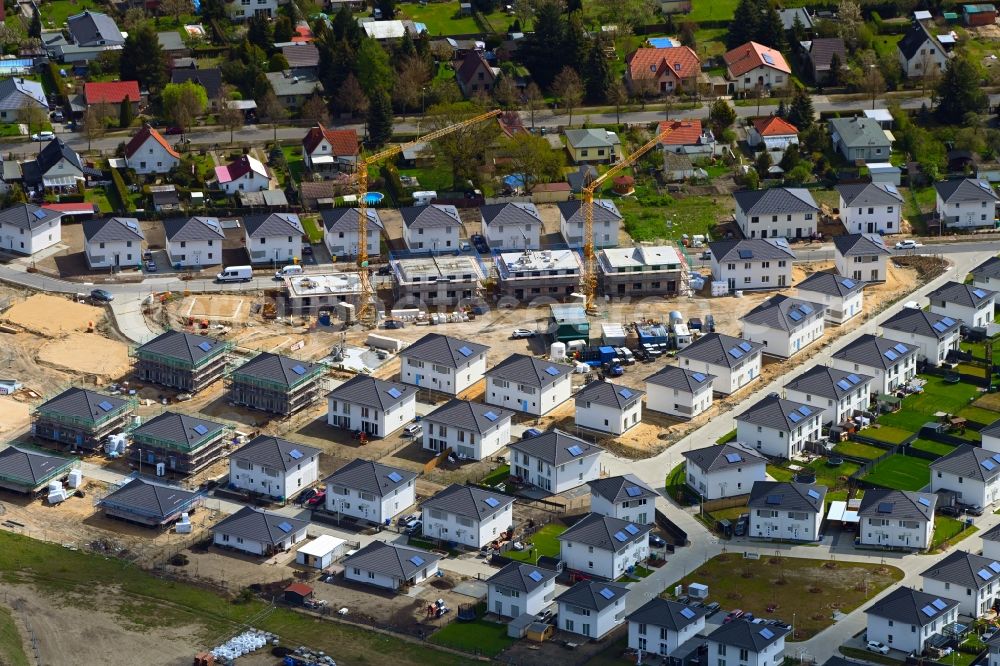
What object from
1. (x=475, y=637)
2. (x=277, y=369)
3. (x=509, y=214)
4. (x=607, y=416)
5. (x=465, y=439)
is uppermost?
(x=277, y=369)

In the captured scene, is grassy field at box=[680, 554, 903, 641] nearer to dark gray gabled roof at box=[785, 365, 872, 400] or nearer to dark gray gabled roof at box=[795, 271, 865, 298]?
dark gray gabled roof at box=[785, 365, 872, 400]

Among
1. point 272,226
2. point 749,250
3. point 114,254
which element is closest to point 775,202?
point 749,250

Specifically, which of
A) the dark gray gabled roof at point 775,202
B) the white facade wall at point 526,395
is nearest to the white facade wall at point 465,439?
the white facade wall at point 526,395

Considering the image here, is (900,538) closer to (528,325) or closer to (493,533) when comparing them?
(493,533)

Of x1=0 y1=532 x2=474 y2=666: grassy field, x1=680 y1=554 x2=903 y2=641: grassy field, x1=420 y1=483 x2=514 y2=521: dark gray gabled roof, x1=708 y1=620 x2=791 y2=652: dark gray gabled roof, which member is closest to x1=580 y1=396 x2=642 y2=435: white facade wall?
x1=420 y1=483 x2=514 y2=521: dark gray gabled roof

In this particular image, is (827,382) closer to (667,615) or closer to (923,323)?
(923,323)
